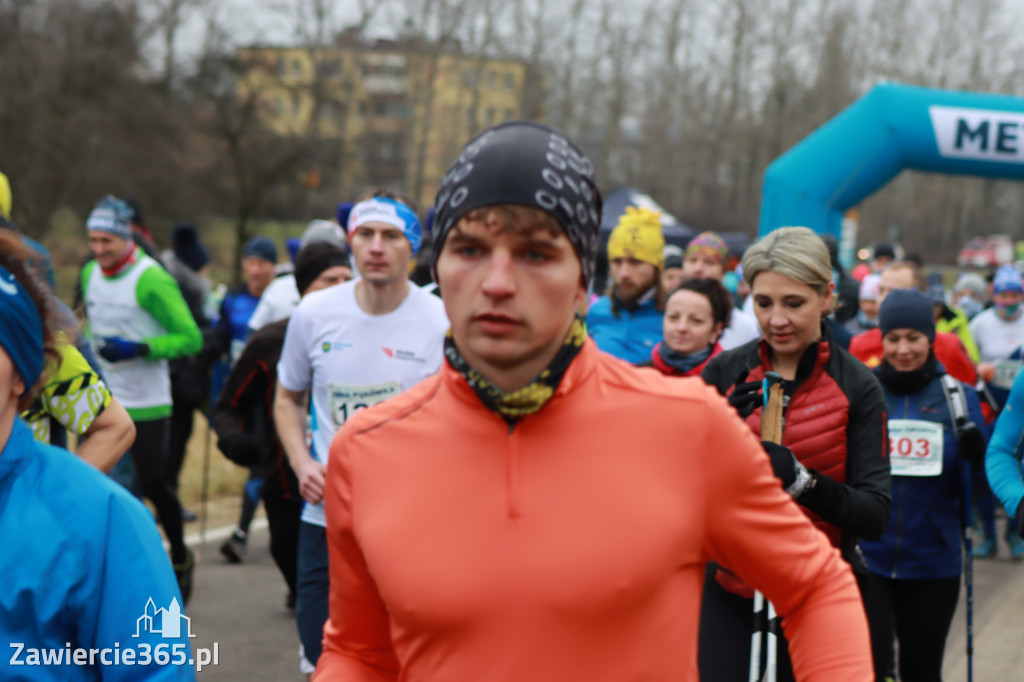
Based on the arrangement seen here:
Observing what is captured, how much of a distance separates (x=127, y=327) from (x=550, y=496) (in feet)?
17.3

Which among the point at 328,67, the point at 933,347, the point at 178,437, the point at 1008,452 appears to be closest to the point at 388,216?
the point at 1008,452

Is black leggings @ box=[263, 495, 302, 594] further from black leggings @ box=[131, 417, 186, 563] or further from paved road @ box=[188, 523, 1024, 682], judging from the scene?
black leggings @ box=[131, 417, 186, 563]

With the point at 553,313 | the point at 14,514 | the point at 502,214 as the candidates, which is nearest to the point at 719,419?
the point at 553,313

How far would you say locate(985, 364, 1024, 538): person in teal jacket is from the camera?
4094mm

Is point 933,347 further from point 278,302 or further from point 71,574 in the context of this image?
point 71,574

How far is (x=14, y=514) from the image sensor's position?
188 centimetres

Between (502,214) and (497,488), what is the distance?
1.31 ft

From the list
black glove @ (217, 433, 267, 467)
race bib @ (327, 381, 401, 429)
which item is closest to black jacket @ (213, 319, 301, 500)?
black glove @ (217, 433, 267, 467)

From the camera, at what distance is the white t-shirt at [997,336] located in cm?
952

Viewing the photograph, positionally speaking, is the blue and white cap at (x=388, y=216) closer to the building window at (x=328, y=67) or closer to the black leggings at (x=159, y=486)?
the black leggings at (x=159, y=486)

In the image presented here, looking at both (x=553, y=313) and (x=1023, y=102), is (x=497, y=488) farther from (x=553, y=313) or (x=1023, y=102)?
(x=1023, y=102)

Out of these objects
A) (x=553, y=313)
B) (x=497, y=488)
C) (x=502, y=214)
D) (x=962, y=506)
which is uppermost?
(x=502, y=214)

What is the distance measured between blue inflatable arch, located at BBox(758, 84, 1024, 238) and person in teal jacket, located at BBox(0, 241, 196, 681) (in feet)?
Result: 33.4

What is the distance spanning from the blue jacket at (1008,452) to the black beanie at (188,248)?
6.87 m
